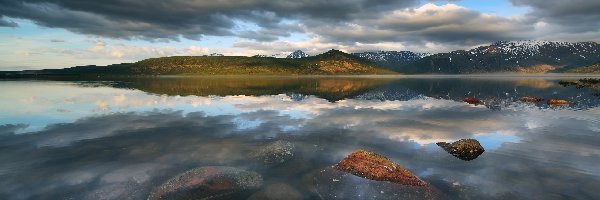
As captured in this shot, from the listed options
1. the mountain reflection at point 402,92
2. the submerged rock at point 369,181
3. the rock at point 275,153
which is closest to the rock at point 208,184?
the rock at point 275,153

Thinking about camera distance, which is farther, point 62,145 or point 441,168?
point 62,145

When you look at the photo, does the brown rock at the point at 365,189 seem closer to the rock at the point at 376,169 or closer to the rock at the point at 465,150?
the rock at the point at 376,169

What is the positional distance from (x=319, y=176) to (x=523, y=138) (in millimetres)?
19910

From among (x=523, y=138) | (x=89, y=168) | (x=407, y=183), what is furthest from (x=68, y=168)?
(x=523, y=138)

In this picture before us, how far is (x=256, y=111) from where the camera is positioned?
152ft

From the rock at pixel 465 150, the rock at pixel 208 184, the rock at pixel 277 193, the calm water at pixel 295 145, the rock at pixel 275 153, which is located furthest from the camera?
the rock at pixel 465 150

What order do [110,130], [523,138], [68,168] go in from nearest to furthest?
[68,168]
[523,138]
[110,130]

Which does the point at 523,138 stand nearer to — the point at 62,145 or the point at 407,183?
the point at 407,183

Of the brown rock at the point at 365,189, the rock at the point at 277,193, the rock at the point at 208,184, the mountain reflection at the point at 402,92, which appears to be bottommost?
the brown rock at the point at 365,189

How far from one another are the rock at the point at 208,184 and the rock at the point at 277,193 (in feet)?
2.21

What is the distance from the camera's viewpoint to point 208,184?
16859 millimetres

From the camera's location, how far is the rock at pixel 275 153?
70.6 feet

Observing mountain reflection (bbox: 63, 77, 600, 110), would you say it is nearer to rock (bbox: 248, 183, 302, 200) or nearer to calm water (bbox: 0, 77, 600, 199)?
calm water (bbox: 0, 77, 600, 199)

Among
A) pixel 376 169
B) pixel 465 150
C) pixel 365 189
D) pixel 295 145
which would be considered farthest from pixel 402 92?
pixel 365 189
